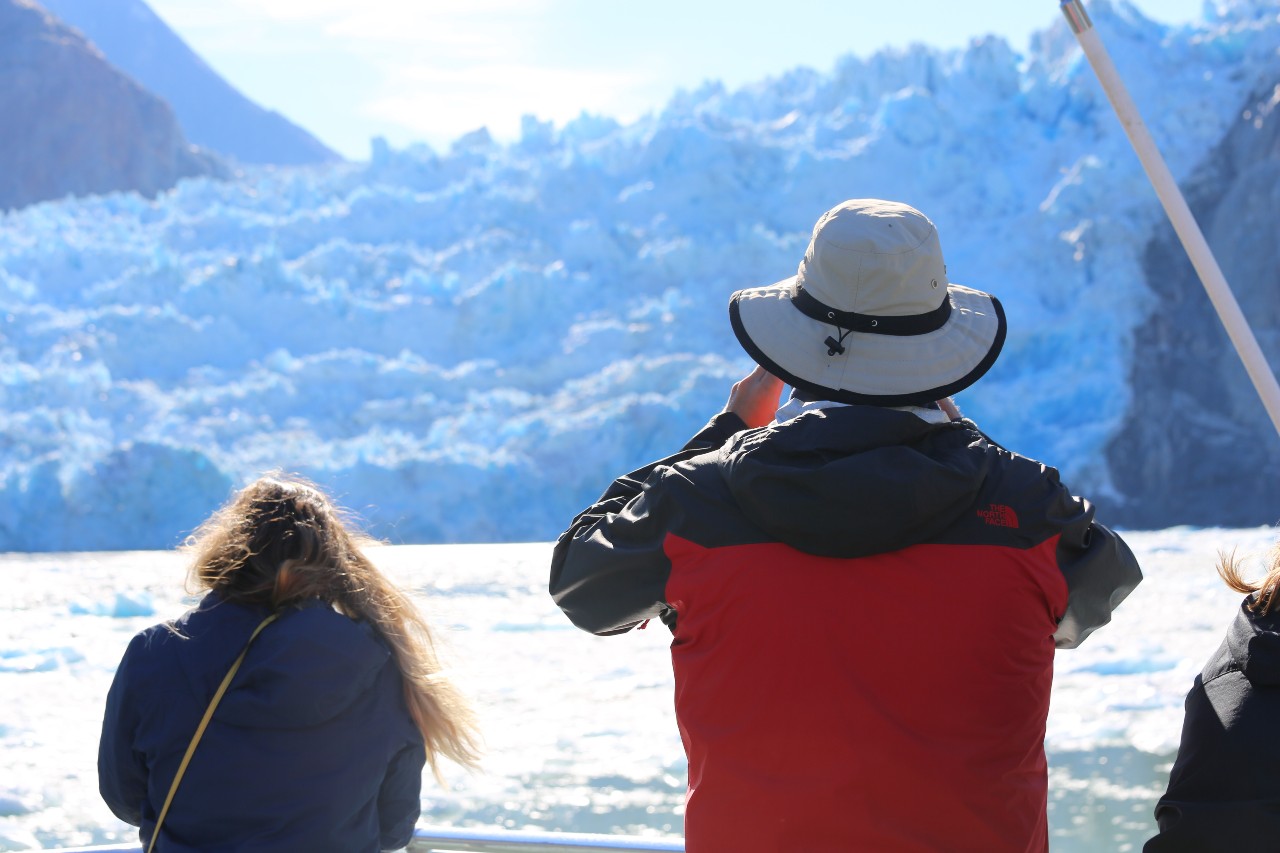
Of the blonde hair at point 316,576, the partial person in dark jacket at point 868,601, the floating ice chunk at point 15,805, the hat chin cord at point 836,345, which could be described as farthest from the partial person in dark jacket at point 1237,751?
the floating ice chunk at point 15,805

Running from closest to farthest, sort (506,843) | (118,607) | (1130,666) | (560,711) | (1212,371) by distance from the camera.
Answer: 1. (506,843)
2. (560,711)
3. (1130,666)
4. (118,607)
5. (1212,371)

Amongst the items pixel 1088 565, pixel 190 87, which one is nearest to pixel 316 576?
pixel 1088 565

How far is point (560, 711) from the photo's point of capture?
6.02 meters

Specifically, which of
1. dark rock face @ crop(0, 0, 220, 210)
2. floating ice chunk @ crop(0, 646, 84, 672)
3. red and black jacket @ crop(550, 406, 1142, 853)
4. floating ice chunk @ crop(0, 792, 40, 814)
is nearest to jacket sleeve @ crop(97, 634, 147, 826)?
red and black jacket @ crop(550, 406, 1142, 853)

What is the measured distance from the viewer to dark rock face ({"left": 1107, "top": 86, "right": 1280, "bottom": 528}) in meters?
15.6

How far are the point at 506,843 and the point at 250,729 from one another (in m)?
0.42

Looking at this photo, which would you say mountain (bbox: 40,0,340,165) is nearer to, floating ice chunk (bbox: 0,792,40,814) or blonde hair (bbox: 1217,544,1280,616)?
floating ice chunk (bbox: 0,792,40,814)

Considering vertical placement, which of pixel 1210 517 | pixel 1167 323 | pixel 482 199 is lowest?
pixel 1210 517

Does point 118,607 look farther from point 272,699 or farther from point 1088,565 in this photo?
point 1088,565

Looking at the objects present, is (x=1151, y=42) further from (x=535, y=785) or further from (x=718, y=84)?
(x=535, y=785)

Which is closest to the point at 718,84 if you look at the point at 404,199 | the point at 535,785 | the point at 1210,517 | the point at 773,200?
the point at 773,200

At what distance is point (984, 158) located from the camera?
59.5 feet

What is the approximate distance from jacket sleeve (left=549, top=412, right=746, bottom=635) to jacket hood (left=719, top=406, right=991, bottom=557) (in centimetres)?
8

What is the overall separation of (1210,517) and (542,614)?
35.1 feet
